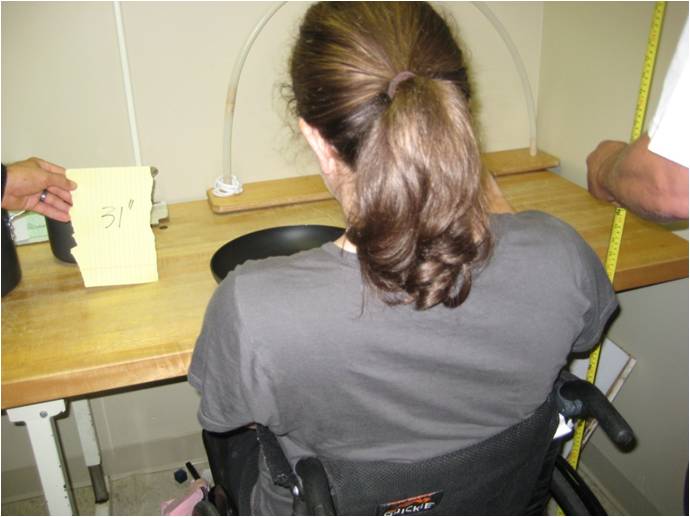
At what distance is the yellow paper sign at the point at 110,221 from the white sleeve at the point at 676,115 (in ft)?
2.75

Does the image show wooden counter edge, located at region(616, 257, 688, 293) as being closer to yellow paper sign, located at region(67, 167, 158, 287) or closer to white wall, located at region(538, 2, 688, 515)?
white wall, located at region(538, 2, 688, 515)

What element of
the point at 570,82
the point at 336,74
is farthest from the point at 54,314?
the point at 570,82

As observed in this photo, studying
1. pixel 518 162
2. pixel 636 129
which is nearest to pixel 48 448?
pixel 636 129

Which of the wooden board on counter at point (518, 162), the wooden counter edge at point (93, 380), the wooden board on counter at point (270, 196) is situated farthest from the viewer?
the wooden board on counter at point (518, 162)

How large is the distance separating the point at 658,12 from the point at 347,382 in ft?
2.73

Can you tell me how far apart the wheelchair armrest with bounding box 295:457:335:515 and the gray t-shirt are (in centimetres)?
2

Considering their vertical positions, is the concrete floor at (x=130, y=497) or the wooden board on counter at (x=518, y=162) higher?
the wooden board on counter at (x=518, y=162)

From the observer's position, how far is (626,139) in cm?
137

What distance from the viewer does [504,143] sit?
5.59 feet

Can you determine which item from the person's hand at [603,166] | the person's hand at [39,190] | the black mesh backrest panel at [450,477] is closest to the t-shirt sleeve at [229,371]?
the black mesh backrest panel at [450,477]

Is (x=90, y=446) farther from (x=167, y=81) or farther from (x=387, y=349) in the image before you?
(x=387, y=349)

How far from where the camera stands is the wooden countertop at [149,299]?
90cm

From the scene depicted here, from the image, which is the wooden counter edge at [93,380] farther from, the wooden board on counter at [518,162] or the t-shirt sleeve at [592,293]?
the wooden board on counter at [518,162]

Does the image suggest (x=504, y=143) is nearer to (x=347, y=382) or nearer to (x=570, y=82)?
(x=570, y=82)
